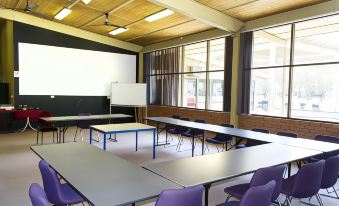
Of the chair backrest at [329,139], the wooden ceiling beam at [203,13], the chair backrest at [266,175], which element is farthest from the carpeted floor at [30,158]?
the wooden ceiling beam at [203,13]

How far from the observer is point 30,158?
17.3 ft

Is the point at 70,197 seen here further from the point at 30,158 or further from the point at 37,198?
the point at 30,158

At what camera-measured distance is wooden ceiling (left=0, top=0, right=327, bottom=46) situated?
551cm

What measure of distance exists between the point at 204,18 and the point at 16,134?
20.8 ft

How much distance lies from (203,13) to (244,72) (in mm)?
1785

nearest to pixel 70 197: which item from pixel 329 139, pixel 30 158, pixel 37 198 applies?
pixel 37 198

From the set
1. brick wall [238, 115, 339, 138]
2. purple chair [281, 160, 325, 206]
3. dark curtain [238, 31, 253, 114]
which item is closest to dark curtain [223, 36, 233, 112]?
dark curtain [238, 31, 253, 114]

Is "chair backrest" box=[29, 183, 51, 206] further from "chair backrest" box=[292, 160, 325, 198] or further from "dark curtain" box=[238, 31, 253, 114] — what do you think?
"dark curtain" box=[238, 31, 253, 114]

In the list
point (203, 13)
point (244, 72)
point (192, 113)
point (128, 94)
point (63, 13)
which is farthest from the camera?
point (128, 94)

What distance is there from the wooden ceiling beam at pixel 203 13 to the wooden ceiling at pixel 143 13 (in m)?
0.14

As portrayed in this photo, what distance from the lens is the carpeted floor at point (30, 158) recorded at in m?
3.51

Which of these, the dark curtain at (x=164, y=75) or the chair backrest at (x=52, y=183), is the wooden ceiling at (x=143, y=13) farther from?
the chair backrest at (x=52, y=183)

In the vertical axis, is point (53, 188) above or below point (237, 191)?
above

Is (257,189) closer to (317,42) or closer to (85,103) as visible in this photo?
(317,42)
